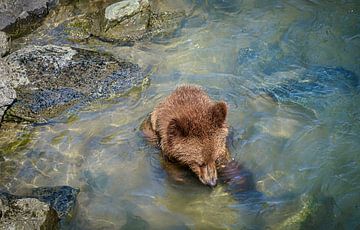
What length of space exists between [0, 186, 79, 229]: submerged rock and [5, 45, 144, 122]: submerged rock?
197 centimetres

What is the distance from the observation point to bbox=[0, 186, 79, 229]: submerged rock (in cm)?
555

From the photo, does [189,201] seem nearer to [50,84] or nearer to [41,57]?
[50,84]

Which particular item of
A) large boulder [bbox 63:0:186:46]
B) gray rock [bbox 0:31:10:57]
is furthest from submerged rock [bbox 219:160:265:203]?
gray rock [bbox 0:31:10:57]

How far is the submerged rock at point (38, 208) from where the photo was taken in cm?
555

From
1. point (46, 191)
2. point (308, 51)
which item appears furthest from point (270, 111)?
point (46, 191)

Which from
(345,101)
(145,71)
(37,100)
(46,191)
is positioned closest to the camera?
(46,191)

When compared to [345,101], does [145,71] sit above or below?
below

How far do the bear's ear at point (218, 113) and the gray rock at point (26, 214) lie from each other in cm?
225

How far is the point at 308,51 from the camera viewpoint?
8906 millimetres

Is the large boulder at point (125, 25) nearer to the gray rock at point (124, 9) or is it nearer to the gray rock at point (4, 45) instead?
the gray rock at point (124, 9)

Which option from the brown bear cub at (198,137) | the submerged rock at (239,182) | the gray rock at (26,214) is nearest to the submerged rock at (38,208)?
the gray rock at (26,214)

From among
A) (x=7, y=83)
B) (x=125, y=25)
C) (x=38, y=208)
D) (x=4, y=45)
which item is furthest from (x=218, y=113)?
(x=4, y=45)

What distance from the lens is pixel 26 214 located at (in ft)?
18.6

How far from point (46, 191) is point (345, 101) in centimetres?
462
